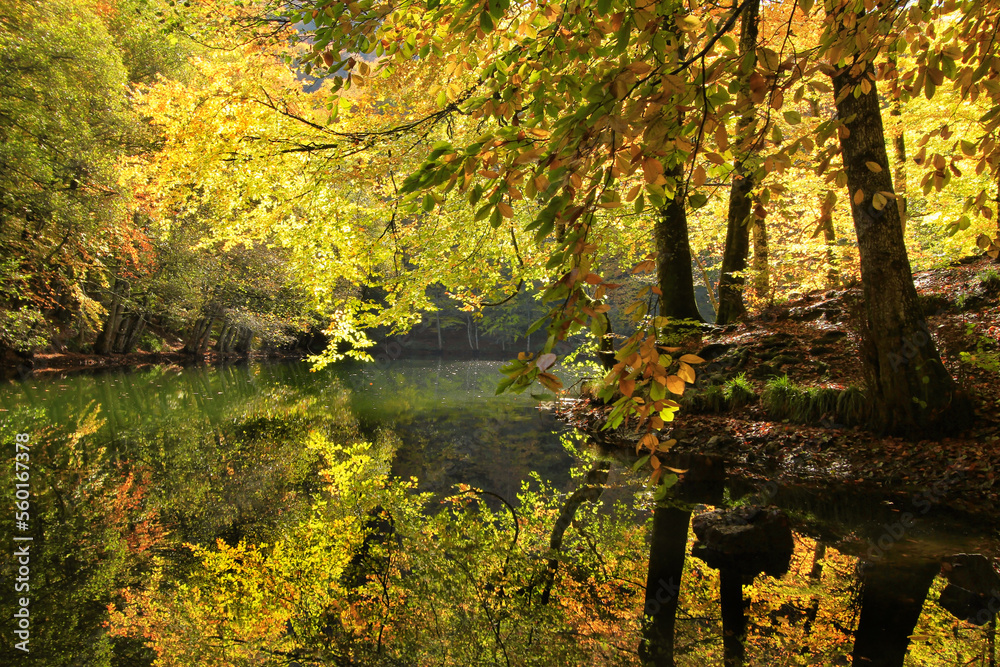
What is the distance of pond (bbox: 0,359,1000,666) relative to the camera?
116 inches

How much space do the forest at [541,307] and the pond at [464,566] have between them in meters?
0.04

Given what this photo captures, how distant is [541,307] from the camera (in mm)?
6918

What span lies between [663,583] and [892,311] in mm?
4174

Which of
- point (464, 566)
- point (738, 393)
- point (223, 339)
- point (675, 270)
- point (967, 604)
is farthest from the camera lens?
point (223, 339)

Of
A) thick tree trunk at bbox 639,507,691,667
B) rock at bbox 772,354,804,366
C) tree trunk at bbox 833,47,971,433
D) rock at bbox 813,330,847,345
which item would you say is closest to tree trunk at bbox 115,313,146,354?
rock at bbox 772,354,804,366

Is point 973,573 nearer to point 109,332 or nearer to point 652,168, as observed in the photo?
point 652,168

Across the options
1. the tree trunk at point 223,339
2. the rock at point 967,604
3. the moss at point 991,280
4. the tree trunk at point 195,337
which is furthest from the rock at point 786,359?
the tree trunk at point 223,339

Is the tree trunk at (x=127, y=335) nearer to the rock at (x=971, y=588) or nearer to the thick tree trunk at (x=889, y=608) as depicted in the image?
the thick tree trunk at (x=889, y=608)

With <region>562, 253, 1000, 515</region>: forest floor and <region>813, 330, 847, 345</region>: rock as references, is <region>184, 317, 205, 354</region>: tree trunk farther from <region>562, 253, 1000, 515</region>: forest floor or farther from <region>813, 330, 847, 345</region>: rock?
<region>813, 330, 847, 345</region>: rock

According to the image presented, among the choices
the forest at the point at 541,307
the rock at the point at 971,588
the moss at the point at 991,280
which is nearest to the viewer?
the forest at the point at 541,307

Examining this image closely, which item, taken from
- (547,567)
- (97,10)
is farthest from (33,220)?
(547,567)

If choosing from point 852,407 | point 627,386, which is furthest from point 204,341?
point 627,386

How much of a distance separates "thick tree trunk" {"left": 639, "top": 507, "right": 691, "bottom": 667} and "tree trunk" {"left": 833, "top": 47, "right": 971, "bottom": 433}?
2991 mm

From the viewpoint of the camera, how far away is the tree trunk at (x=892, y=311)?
570 cm
